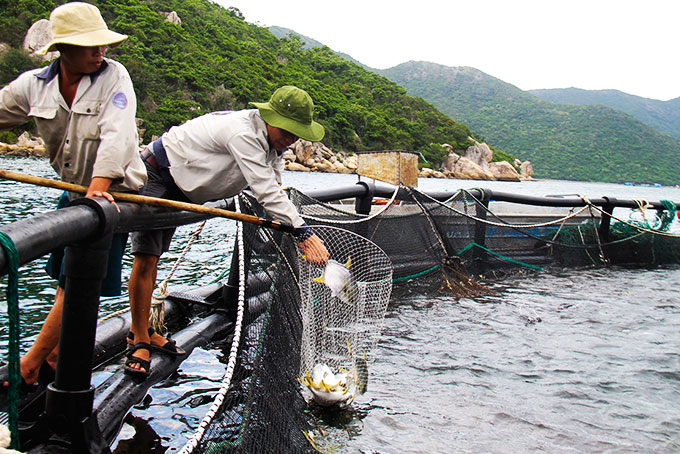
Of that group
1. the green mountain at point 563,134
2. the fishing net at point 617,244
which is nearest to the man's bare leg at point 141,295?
the fishing net at point 617,244

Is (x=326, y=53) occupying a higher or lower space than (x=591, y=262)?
higher

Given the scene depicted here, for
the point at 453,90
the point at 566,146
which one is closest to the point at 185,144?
the point at 566,146

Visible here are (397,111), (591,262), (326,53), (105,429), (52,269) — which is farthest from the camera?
(326,53)

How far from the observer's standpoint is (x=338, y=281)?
3283 mm

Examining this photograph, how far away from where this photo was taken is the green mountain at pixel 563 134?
114 m

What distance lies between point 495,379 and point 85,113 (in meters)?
3.74

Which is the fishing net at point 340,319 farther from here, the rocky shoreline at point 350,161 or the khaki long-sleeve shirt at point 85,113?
the rocky shoreline at point 350,161

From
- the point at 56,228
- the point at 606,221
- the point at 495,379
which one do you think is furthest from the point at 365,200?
the point at 606,221

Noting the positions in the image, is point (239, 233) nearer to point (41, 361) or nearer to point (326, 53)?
point (41, 361)

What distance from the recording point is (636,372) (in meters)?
4.73

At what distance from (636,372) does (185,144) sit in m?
4.52

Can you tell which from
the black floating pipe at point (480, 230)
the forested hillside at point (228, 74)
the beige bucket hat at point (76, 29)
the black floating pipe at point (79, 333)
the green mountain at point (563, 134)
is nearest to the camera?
the black floating pipe at point (79, 333)

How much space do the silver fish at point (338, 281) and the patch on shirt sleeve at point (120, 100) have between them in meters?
1.51

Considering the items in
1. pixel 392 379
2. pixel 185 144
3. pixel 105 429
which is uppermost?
pixel 185 144
